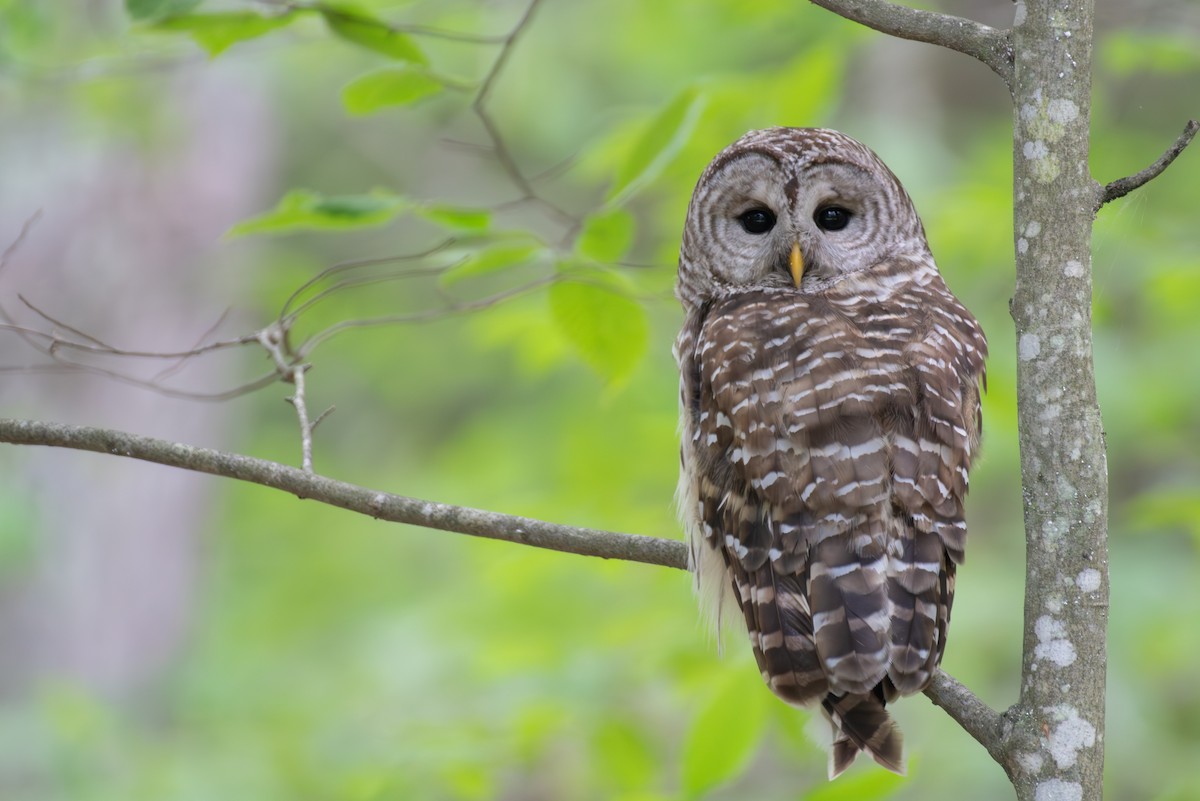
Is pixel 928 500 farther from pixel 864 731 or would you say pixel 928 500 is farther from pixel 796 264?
pixel 796 264

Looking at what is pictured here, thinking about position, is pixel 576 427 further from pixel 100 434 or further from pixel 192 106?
pixel 192 106

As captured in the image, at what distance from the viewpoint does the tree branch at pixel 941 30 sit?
2.23 m

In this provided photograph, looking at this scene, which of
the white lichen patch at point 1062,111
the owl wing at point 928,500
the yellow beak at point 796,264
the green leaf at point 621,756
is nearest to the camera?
the white lichen patch at point 1062,111

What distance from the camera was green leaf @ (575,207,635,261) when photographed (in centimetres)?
297

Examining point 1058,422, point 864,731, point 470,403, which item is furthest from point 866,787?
point 470,403

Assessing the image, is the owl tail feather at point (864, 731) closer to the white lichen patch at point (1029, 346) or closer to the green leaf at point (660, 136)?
the white lichen patch at point (1029, 346)

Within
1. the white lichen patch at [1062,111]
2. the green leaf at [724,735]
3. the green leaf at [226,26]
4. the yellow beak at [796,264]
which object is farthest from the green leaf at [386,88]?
the green leaf at [724,735]

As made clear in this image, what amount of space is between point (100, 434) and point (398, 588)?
22.1 feet

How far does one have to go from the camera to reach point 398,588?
29.8 feet

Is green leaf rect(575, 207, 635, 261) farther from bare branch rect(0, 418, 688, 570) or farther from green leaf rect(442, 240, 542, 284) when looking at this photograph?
bare branch rect(0, 418, 688, 570)

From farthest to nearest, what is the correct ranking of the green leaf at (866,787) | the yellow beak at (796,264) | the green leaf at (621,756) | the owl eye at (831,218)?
the green leaf at (621,756)
the owl eye at (831,218)
the yellow beak at (796,264)
the green leaf at (866,787)

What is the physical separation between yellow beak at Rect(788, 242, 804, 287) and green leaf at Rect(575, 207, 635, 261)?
0.47 m

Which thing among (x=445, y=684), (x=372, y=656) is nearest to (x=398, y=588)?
(x=372, y=656)

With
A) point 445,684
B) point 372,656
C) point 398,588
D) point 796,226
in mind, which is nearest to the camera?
point 796,226
